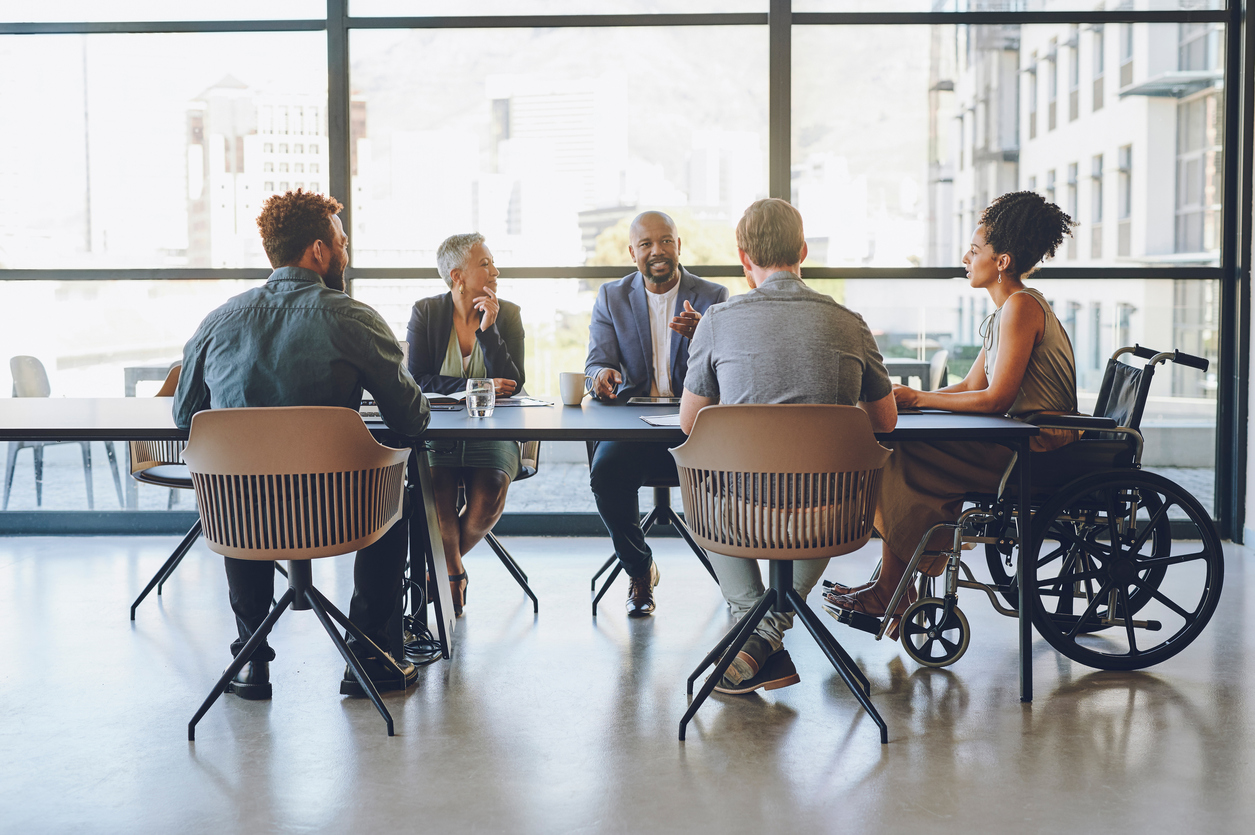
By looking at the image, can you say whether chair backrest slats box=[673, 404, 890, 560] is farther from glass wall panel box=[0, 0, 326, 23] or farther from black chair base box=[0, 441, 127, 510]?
black chair base box=[0, 441, 127, 510]

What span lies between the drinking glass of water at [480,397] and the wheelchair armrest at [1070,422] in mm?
1490

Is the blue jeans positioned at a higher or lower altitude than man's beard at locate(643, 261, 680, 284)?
lower

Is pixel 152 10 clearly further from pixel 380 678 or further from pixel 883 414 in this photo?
pixel 883 414

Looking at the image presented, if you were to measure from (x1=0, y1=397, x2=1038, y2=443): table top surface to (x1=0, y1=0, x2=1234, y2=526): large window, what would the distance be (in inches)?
76.1

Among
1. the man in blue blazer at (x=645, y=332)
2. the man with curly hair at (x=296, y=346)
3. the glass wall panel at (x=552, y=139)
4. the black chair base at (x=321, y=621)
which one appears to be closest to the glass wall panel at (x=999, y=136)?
the glass wall panel at (x=552, y=139)

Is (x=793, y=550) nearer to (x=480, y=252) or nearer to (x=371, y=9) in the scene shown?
(x=480, y=252)

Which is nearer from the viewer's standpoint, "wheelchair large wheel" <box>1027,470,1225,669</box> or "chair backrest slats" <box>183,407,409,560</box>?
"chair backrest slats" <box>183,407,409,560</box>

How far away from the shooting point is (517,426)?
2.68m

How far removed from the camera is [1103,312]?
4.77 meters

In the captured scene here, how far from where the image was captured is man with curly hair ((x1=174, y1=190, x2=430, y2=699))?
254 cm

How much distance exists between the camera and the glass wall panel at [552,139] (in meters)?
4.78

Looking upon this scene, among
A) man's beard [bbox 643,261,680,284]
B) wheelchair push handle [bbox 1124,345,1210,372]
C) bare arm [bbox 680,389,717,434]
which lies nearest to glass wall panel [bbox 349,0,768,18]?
man's beard [bbox 643,261,680,284]

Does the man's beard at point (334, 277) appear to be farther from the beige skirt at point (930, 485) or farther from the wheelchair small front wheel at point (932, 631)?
the wheelchair small front wheel at point (932, 631)

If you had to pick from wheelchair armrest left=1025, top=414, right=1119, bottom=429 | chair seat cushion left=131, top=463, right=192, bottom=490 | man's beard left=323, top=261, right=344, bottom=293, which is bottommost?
chair seat cushion left=131, top=463, right=192, bottom=490
